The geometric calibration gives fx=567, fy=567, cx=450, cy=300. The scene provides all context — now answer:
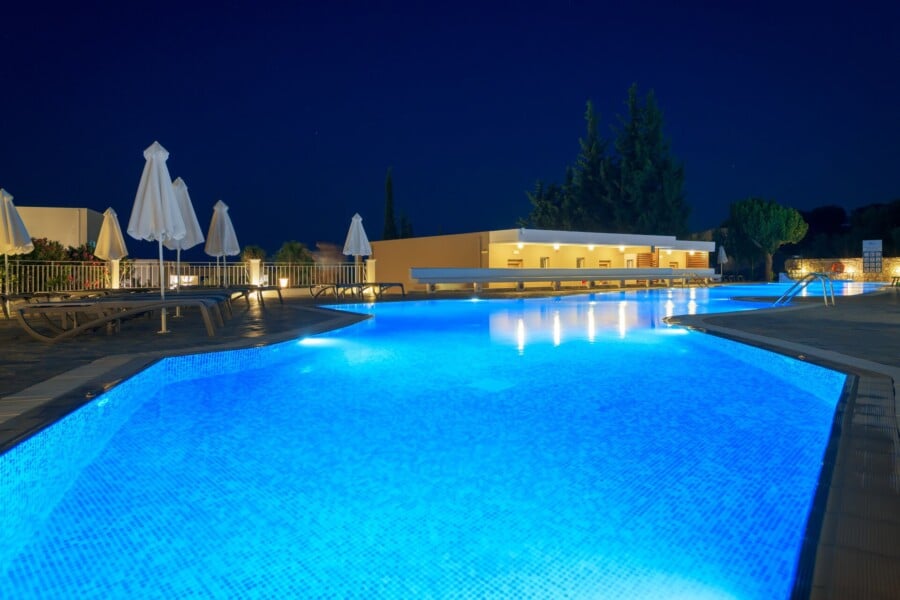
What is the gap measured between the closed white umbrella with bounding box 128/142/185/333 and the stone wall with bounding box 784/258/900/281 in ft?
109

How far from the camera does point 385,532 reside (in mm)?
2178

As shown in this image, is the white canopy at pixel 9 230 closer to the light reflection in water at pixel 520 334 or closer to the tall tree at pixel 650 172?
the light reflection in water at pixel 520 334

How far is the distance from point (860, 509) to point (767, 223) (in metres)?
38.6

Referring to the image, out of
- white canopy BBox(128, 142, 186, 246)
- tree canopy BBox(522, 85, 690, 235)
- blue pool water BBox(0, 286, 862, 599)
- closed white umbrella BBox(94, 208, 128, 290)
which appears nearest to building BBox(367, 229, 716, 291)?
tree canopy BBox(522, 85, 690, 235)

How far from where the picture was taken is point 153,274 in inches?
776

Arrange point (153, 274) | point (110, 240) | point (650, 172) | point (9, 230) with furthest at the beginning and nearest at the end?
point (650, 172) < point (153, 274) < point (110, 240) < point (9, 230)

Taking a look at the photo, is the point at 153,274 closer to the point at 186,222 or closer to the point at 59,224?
the point at 59,224

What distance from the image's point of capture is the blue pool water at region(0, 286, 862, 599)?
6.19 feet

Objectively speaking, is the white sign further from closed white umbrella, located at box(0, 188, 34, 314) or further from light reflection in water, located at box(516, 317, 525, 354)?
closed white umbrella, located at box(0, 188, 34, 314)

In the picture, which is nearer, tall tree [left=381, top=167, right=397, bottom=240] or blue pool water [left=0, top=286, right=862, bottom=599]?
blue pool water [left=0, top=286, right=862, bottom=599]

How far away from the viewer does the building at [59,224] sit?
20623 millimetres

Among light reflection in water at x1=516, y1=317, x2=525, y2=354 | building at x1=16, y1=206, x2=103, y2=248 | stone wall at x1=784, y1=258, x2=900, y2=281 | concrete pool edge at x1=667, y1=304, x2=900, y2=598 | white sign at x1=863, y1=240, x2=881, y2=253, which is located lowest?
concrete pool edge at x1=667, y1=304, x2=900, y2=598

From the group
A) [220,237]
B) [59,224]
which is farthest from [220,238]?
[59,224]

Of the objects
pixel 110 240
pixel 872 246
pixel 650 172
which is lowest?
pixel 110 240
